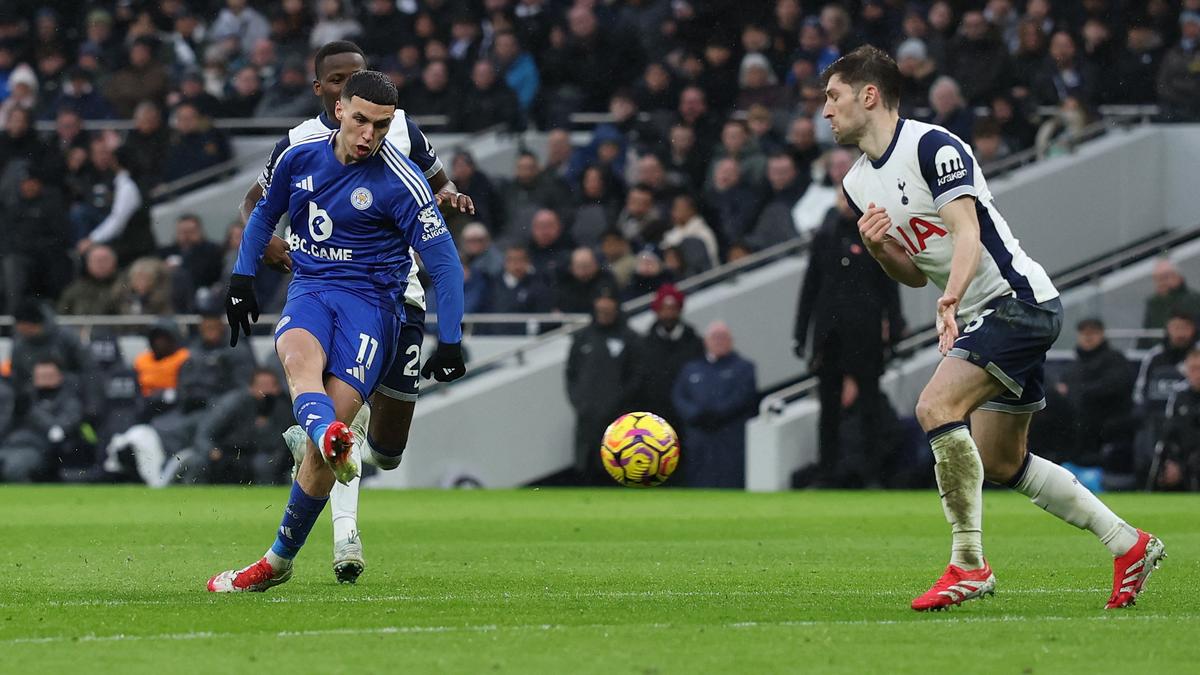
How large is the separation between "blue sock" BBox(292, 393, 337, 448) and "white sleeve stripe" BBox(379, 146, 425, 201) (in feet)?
3.33

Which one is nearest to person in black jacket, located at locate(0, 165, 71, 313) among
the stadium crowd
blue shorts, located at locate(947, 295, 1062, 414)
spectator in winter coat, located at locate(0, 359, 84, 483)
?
the stadium crowd

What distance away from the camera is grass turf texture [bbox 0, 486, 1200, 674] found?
262 inches

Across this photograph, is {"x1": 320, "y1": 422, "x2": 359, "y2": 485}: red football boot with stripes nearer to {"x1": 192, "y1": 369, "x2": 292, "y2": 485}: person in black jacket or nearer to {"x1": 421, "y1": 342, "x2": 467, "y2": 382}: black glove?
{"x1": 421, "y1": 342, "x2": 467, "y2": 382}: black glove

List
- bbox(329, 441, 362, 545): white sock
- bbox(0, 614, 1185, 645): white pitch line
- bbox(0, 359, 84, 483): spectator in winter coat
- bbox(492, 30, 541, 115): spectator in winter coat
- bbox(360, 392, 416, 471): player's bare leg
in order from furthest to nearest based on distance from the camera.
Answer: bbox(492, 30, 541, 115): spectator in winter coat < bbox(0, 359, 84, 483): spectator in winter coat < bbox(360, 392, 416, 471): player's bare leg < bbox(329, 441, 362, 545): white sock < bbox(0, 614, 1185, 645): white pitch line

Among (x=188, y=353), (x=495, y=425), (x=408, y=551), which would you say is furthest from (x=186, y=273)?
(x=408, y=551)

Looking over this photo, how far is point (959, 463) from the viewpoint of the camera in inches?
320

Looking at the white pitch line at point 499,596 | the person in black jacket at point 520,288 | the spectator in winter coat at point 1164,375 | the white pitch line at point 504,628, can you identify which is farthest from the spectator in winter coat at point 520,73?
the white pitch line at point 504,628

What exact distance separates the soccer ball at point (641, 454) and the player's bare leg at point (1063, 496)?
205 centimetres

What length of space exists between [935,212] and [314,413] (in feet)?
8.76

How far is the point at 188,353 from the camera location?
2016 cm

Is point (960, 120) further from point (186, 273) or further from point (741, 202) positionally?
point (186, 273)

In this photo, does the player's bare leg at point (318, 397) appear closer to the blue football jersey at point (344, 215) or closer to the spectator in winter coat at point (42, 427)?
the blue football jersey at point (344, 215)

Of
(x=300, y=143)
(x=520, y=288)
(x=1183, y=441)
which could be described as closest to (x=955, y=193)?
(x=300, y=143)

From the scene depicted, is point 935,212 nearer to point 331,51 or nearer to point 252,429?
point 331,51
